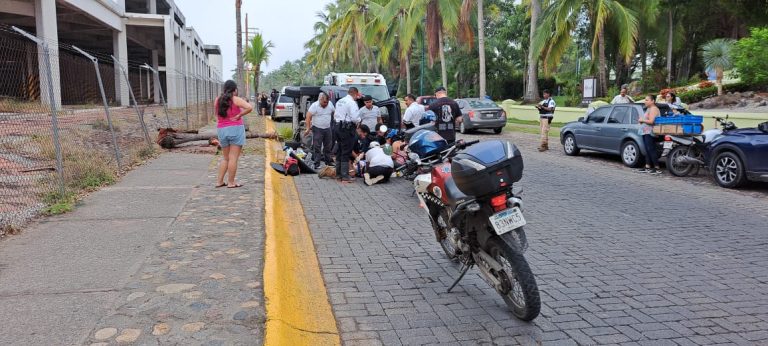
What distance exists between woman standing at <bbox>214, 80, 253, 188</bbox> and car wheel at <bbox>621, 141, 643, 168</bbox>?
8.55 meters

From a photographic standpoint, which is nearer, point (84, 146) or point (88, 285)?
point (88, 285)

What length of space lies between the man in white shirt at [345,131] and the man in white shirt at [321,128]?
2.62 ft

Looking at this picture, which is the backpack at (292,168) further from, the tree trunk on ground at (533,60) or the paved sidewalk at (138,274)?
the tree trunk on ground at (533,60)

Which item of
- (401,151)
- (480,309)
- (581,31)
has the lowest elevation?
(480,309)

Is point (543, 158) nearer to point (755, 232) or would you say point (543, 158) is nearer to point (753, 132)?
point (753, 132)

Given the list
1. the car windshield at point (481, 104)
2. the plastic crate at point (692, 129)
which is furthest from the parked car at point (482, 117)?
the plastic crate at point (692, 129)

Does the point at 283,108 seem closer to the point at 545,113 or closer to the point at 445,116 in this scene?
the point at 545,113

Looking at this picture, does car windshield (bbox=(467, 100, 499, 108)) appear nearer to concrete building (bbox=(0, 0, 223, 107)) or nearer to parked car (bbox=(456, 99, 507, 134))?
parked car (bbox=(456, 99, 507, 134))

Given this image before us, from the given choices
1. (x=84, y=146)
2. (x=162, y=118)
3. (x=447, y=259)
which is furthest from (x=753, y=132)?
(x=162, y=118)

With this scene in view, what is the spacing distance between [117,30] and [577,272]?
31176 mm

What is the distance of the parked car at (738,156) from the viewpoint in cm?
954

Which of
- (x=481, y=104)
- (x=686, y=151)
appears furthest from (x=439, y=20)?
(x=686, y=151)

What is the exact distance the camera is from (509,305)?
423 centimetres

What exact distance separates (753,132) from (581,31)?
2915cm
